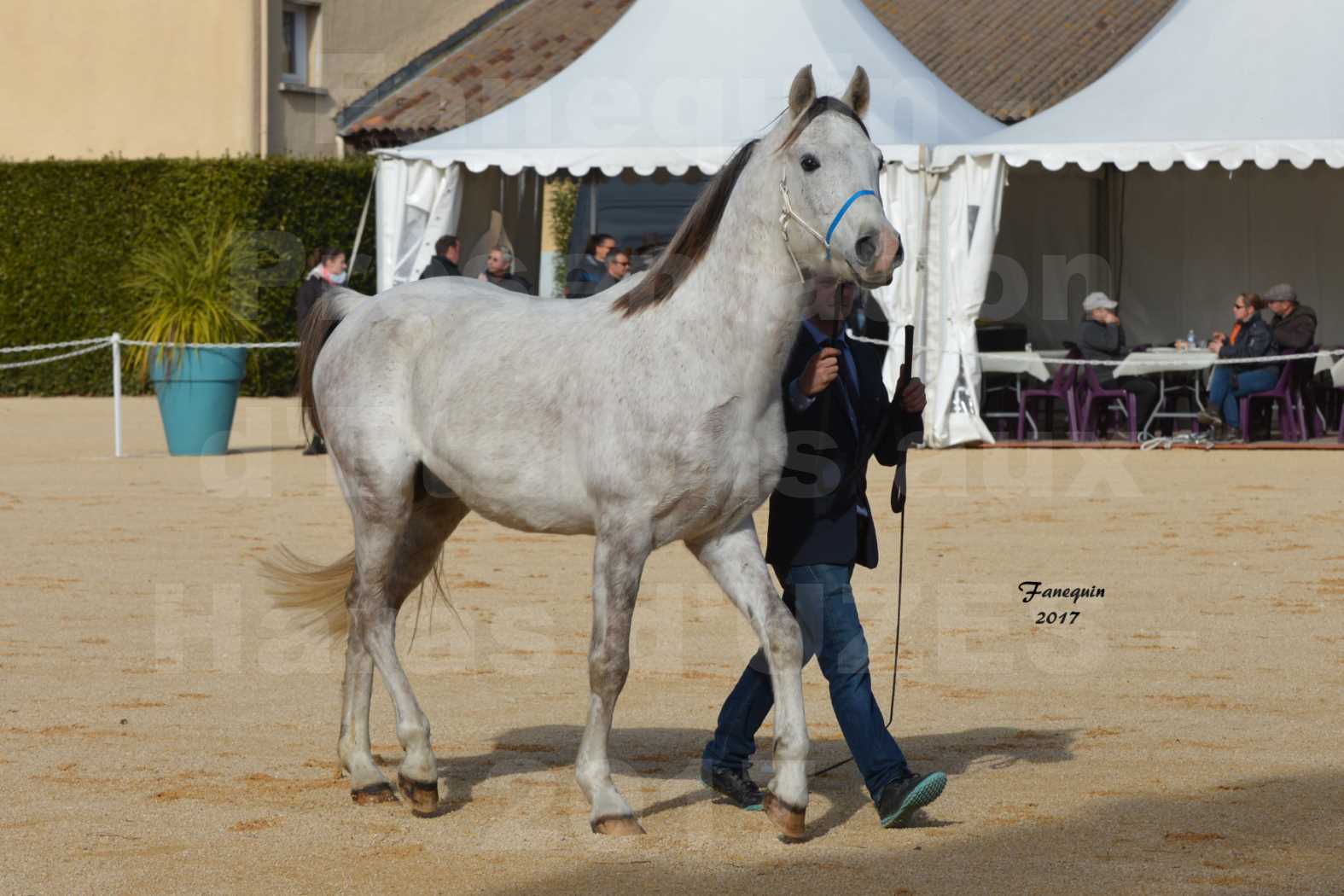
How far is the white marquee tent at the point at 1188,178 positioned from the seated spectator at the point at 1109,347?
4.02 ft

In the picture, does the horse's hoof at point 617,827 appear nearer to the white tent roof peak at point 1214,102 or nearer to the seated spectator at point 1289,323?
the white tent roof peak at point 1214,102

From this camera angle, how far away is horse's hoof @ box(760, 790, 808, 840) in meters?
4.62

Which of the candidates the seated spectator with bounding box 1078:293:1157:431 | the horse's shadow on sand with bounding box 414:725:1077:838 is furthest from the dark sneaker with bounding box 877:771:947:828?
the seated spectator with bounding box 1078:293:1157:431

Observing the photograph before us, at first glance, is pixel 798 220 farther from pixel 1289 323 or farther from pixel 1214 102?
pixel 1289 323

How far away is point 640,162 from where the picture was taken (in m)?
15.5

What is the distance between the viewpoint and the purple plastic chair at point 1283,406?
15.4 meters

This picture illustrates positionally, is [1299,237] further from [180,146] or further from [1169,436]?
[180,146]

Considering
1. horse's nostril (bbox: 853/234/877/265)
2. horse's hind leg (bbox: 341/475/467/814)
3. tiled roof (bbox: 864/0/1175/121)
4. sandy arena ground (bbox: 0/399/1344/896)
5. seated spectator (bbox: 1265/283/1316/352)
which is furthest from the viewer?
tiled roof (bbox: 864/0/1175/121)

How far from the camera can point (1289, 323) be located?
1538cm

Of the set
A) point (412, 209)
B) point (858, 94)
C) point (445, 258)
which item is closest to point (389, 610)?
point (858, 94)

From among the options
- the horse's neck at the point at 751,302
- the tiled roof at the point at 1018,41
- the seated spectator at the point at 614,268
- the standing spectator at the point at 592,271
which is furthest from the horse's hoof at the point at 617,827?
the tiled roof at the point at 1018,41

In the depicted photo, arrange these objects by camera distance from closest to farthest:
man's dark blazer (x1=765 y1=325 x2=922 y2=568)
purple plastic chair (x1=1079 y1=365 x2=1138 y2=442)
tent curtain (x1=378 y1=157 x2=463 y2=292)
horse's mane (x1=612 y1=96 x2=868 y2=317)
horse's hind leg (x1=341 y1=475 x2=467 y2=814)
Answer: horse's mane (x1=612 y1=96 x2=868 y2=317)
man's dark blazer (x1=765 y1=325 x2=922 y2=568)
horse's hind leg (x1=341 y1=475 x2=467 y2=814)
purple plastic chair (x1=1079 y1=365 x2=1138 y2=442)
tent curtain (x1=378 y1=157 x2=463 y2=292)

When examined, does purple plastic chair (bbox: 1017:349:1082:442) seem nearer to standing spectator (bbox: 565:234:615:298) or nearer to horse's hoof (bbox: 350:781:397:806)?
standing spectator (bbox: 565:234:615:298)

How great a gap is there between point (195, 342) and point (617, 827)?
11.3 m
